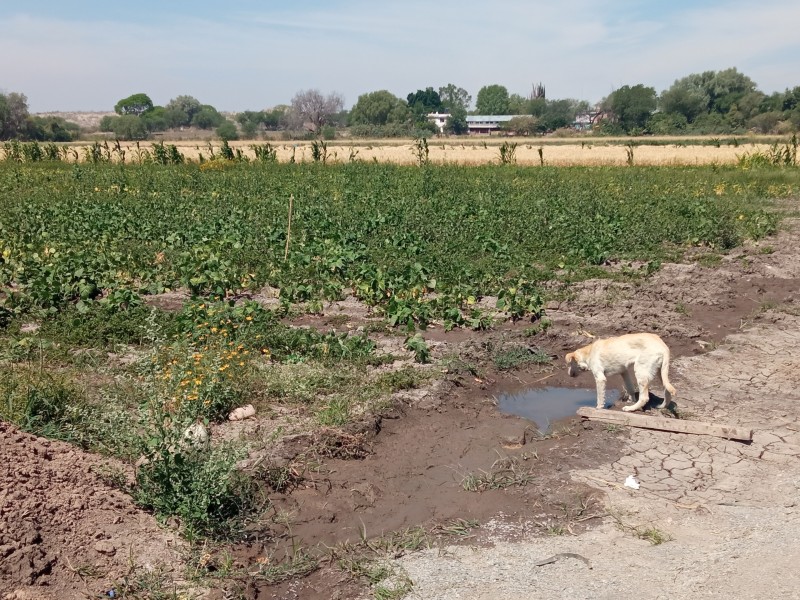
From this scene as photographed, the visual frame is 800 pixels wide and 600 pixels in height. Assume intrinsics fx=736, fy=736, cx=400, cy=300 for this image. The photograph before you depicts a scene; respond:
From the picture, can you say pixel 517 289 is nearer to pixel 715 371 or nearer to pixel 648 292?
pixel 648 292

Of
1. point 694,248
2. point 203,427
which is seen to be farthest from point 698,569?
point 694,248

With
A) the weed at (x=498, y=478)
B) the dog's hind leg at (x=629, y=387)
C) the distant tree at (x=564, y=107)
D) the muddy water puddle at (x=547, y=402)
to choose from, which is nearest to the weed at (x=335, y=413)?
the weed at (x=498, y=478)

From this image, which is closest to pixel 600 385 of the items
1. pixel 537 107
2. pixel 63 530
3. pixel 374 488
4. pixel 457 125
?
pixel 374 488

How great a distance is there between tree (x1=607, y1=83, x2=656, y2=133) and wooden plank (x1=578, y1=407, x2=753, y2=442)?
97.7m

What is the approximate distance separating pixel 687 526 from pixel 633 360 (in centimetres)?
206

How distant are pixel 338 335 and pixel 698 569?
5.92 metres

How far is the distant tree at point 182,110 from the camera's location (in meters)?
153

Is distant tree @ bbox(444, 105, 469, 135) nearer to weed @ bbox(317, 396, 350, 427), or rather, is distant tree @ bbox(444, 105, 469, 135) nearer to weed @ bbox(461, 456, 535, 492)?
weed @ bbox(317, 396, 350, 427)

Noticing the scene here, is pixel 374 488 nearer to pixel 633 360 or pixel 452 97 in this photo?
pixel 633 360

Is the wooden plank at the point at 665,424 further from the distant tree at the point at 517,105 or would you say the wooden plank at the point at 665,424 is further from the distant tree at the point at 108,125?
the distant tree at the point at 517,105

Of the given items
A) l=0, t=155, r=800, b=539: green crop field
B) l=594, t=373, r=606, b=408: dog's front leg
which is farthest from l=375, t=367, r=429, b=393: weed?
l=594, t=373, r=606, b=408: dog's front leg

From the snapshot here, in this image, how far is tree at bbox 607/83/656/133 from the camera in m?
100

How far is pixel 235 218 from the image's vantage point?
1784 cm

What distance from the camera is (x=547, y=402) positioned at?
28.0ft
